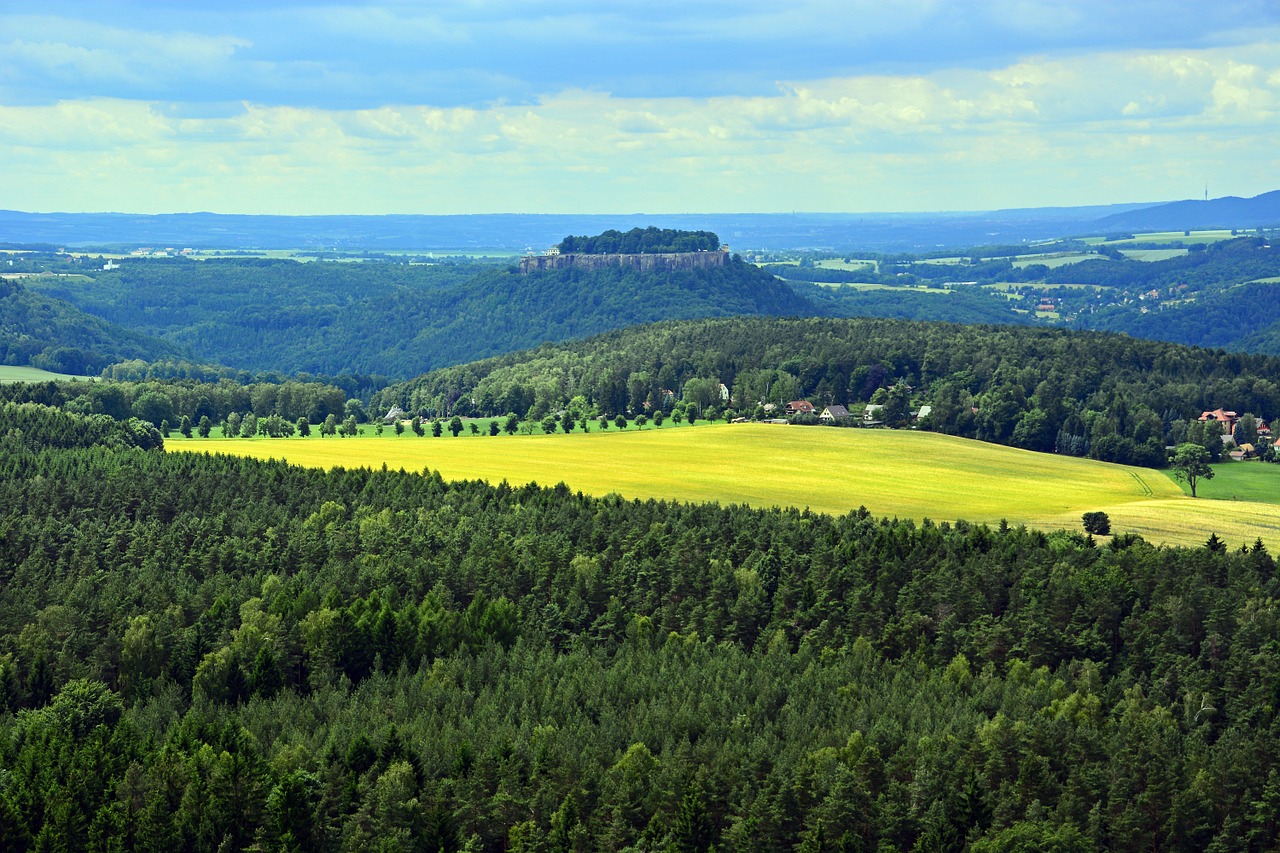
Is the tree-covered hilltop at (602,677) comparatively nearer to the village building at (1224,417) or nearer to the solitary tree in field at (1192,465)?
the solitary tree in field at (1192,465)

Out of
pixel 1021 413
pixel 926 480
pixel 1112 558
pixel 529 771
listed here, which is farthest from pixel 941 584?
pixel 1021 413

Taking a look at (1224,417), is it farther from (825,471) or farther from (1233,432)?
(825,471)

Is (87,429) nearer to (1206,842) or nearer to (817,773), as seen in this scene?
(817,773)

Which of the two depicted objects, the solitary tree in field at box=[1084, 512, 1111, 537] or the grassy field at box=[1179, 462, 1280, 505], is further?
the grassy field at box=[1179, 462, 1280, 505]

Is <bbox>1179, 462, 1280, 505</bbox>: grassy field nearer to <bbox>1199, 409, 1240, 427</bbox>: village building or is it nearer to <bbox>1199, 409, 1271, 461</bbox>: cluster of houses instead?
<bbox>1199, 409, 1271, 461</bbox>: cluster of houses

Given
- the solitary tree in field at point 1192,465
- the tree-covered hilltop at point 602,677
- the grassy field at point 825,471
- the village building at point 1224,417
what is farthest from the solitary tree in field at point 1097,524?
the village building at point 1224,417

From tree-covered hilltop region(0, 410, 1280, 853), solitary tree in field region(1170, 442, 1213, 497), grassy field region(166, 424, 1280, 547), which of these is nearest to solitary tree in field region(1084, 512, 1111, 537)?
grassy field region(166, 424, 1280, 547)

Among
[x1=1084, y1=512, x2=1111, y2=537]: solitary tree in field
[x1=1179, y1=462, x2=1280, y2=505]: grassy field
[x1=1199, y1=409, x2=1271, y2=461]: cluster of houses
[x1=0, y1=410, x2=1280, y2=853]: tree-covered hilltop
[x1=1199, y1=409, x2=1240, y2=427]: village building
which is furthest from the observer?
[x1=1199, y1=409, x2=1240, y2=427]: village building
